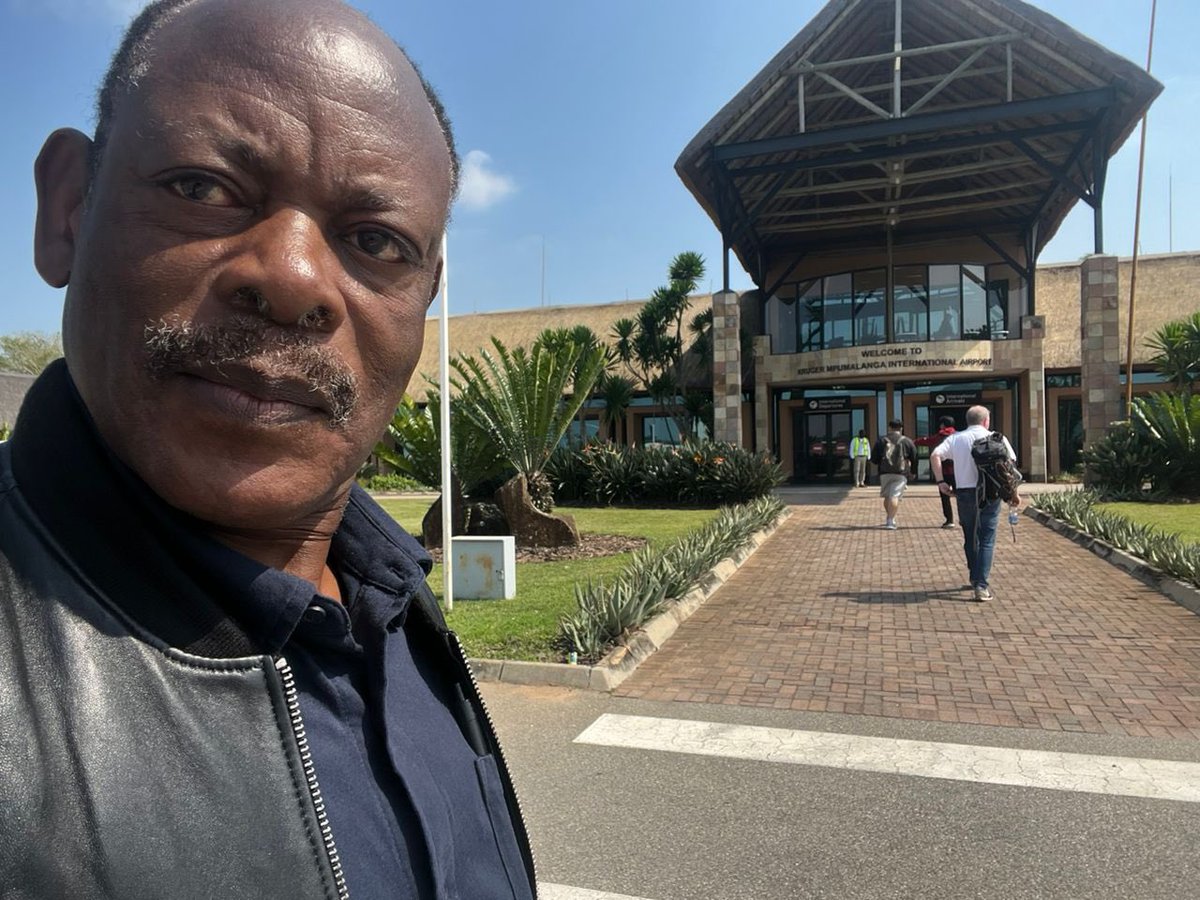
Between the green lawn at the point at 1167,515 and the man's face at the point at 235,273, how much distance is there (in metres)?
13.5

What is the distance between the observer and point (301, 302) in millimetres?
870

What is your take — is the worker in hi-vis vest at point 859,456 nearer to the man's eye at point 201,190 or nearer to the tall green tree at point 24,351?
the man's eye at point 201,190

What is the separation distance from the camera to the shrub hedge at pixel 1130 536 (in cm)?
865

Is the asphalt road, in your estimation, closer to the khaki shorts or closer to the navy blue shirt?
the navy blue shirt

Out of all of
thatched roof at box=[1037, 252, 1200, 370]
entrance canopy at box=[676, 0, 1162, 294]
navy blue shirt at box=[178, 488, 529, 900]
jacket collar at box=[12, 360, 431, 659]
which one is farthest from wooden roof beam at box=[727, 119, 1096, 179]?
jacket collar at box=[12, 360, 431, 659]

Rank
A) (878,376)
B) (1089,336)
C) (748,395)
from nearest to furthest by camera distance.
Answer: (1089,336) < (878,376) < (748,395)

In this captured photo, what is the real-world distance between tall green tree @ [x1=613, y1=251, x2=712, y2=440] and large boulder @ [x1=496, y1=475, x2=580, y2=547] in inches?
676

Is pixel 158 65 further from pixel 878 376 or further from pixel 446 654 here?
pixel 878 376

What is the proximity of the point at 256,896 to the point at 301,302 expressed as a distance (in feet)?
1.93

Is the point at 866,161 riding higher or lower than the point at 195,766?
higher

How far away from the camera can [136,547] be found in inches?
31.2

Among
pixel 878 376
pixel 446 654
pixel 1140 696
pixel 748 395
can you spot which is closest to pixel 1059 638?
pixel 1140 696

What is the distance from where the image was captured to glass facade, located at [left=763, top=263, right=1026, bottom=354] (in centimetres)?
2705

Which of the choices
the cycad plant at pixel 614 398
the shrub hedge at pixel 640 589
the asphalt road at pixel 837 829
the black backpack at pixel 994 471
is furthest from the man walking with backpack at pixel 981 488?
the cycad plant at pixel 614 398
